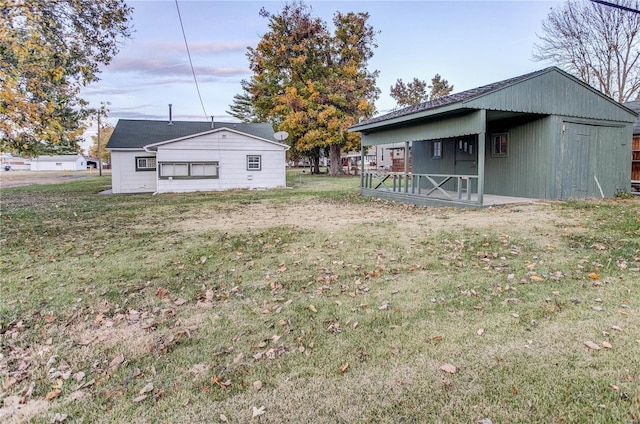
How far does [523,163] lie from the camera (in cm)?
1219

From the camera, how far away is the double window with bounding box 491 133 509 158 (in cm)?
1277

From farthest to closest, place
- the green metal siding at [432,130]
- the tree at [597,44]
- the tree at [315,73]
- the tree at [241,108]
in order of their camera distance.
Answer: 1. the tree at [241,108]
2. the tree at [315,73]
3. the tree at [597,44]
4. the green metal siding at [432,130]

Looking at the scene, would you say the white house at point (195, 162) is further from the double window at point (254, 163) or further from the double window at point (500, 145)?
the double window at point (500, 145)

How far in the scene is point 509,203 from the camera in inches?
425

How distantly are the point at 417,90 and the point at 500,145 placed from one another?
138ft

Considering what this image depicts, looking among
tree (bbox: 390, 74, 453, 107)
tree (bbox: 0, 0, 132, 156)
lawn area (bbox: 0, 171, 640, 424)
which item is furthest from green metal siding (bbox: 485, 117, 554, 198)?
tree (bbox: 390, 74, 453, 107)

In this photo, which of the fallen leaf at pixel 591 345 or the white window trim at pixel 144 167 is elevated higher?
the white window trim at pixel 144 167

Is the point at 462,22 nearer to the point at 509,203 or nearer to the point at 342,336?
the point at 509,203

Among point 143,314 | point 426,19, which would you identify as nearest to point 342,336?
point 143,314

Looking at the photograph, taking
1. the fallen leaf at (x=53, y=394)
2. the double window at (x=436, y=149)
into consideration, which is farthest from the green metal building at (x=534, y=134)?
the fallen leaf at (x=53, y=394)

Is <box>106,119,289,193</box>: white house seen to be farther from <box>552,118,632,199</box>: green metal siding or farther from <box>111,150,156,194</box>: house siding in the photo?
<box>552,118,632,199</box>: green metal siding

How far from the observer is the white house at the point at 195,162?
18375 mm

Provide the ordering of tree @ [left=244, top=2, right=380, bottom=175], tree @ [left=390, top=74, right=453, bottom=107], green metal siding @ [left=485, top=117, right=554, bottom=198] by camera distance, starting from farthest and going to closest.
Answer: tree @ [left=390, top=74, right=453, bottom=107] → tree @ [left=244, top=2, right=380, bottom=175] → green metal siding @ [left=485, top=117, right=554, bottom=198]

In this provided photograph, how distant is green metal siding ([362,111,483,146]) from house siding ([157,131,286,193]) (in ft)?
20.3
